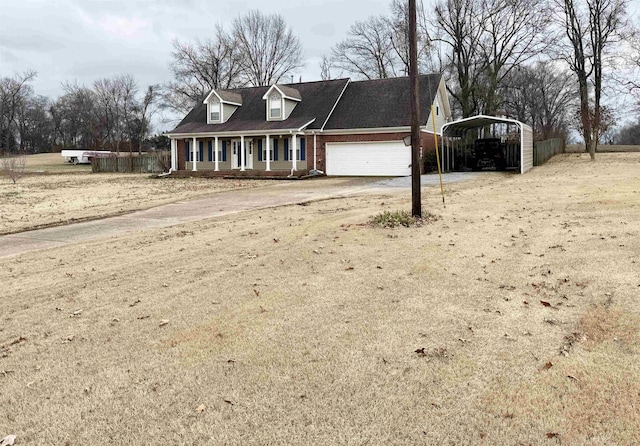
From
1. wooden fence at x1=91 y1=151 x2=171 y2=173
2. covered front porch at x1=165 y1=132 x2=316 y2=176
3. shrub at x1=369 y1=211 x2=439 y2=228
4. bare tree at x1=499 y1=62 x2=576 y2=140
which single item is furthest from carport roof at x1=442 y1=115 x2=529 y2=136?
bare tree at x1=499 y1=62 x2=576 y2=140

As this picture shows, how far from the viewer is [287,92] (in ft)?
103

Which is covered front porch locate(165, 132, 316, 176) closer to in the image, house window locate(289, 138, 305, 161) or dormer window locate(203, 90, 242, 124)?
house window locate(289, 138, 305, 161)

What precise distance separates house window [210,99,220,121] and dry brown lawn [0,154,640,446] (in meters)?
26.3

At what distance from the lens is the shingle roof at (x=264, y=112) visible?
30141 millimetres

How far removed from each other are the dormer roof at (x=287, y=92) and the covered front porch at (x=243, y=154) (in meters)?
2.59

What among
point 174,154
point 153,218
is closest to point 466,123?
point 153,218

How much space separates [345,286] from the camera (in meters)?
5.62

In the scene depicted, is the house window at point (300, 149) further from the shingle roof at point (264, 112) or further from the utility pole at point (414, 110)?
the utility pole at point (414, 110)

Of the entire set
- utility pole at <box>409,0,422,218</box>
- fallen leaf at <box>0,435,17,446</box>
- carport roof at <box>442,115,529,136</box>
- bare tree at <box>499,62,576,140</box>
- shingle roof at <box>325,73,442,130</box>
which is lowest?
fallen leaf at <box>0,435,17,446</box>

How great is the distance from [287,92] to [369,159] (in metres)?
7.15

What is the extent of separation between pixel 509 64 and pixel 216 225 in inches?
1389

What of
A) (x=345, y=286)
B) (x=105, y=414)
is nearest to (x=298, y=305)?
(x=345, y=286)

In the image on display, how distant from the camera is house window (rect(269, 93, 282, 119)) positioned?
31170mm

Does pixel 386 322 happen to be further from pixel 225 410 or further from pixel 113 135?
pixel 113 135
